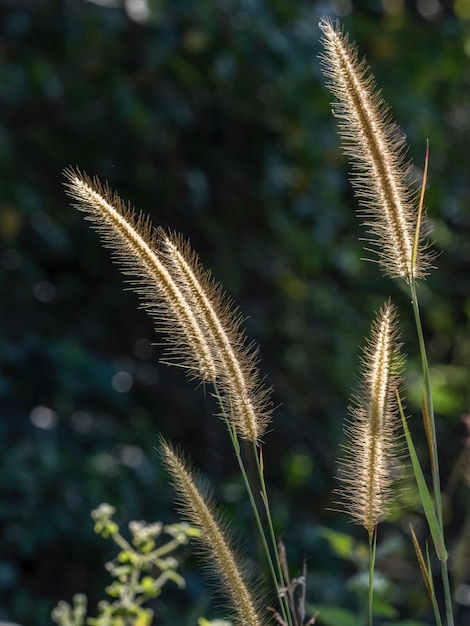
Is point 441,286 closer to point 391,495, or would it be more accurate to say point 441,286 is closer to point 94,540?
point 94,540

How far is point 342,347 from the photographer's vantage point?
3123mm

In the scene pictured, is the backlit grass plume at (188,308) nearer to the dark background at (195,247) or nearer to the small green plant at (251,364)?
the small green plant at (251,364)

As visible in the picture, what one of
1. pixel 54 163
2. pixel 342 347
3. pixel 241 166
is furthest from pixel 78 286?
pixel 342 347

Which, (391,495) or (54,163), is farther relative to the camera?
(54,163)

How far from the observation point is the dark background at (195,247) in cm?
263

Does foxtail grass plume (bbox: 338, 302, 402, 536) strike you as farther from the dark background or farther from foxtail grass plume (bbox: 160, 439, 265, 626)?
the dark background

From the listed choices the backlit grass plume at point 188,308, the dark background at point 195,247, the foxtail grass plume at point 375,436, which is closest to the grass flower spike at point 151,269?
the backlit grass plume at point 188,308

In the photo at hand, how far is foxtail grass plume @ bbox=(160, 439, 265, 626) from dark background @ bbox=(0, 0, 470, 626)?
5.18ft

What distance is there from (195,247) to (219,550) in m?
2.35

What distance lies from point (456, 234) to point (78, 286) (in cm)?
143

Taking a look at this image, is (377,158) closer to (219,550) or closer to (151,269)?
(151,269)

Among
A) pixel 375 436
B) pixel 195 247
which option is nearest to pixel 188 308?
pixel 375 436

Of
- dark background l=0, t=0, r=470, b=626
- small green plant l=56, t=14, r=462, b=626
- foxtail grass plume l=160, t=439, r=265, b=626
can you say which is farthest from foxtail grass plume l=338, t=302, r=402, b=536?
dark background l=0, t=0, r=470, b=626

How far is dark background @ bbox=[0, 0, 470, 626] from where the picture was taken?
2.63m
